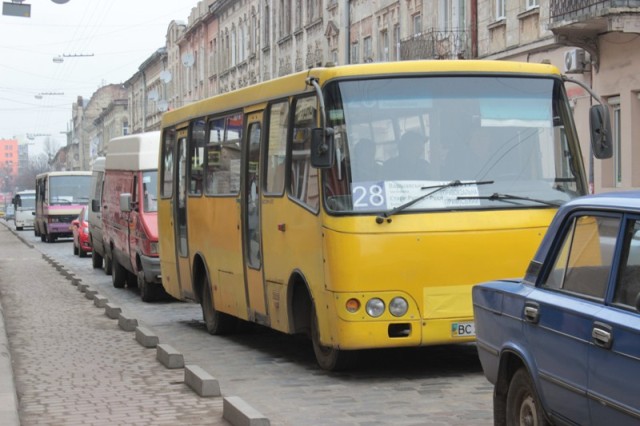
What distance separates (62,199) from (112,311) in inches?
1397

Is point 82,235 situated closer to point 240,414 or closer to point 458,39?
point 458,39

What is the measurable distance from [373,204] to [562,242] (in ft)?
12.2

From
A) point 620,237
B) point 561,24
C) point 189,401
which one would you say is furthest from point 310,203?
point 561,24

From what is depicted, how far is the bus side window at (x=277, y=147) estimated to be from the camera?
1141cm

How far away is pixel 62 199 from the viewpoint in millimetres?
51375

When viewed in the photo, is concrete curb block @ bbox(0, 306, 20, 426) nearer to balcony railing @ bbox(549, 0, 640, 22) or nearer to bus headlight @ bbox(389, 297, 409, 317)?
bus headlight @ bbox(389, 297, 409, 317)

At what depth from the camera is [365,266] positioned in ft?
32.2

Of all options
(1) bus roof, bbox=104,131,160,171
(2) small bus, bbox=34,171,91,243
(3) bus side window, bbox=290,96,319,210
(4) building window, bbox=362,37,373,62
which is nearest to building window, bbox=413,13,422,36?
Result: (4) building window, bbox=362,37,373,62

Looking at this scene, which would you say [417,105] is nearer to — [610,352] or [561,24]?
[610,352]

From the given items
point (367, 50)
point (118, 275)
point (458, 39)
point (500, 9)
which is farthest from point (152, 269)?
point (367, 50)

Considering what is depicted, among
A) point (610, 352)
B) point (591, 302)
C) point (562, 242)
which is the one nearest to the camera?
point (610, 352)

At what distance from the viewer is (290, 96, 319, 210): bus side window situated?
10.5 meters

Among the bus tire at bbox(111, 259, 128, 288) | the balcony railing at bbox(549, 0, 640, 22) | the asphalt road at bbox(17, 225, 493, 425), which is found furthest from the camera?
the bus tire at bbox(111, 259, 128, 288)

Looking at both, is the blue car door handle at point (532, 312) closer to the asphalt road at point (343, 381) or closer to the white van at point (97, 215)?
the asphalt road at point (343, 381)
